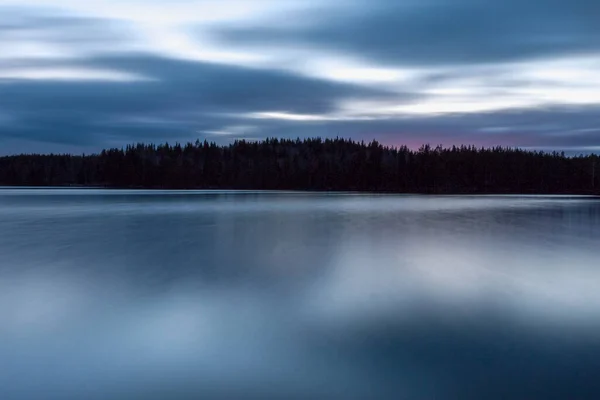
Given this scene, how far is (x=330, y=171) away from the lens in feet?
501

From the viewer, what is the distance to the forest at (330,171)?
14212 centimetres

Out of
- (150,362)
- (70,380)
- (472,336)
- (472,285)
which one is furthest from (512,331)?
(70,380)

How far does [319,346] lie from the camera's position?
21.4 feet

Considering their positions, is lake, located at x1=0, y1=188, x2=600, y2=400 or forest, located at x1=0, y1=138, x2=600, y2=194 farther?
forest, located at x1=0, y1=138, x2=600, y2=194

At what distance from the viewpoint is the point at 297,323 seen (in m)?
7.66

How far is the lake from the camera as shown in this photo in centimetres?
531

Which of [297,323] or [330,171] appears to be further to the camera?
[330,171]

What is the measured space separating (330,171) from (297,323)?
14566 cm

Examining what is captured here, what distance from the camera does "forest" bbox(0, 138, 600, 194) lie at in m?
142

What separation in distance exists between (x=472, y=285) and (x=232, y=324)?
5245 mm

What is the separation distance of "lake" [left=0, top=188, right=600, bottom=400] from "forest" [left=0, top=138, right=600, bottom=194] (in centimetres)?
11860

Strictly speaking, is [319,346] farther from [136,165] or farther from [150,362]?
[136,165]

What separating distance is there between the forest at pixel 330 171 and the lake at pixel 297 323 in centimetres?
11860

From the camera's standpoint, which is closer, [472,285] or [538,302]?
[538,302]
